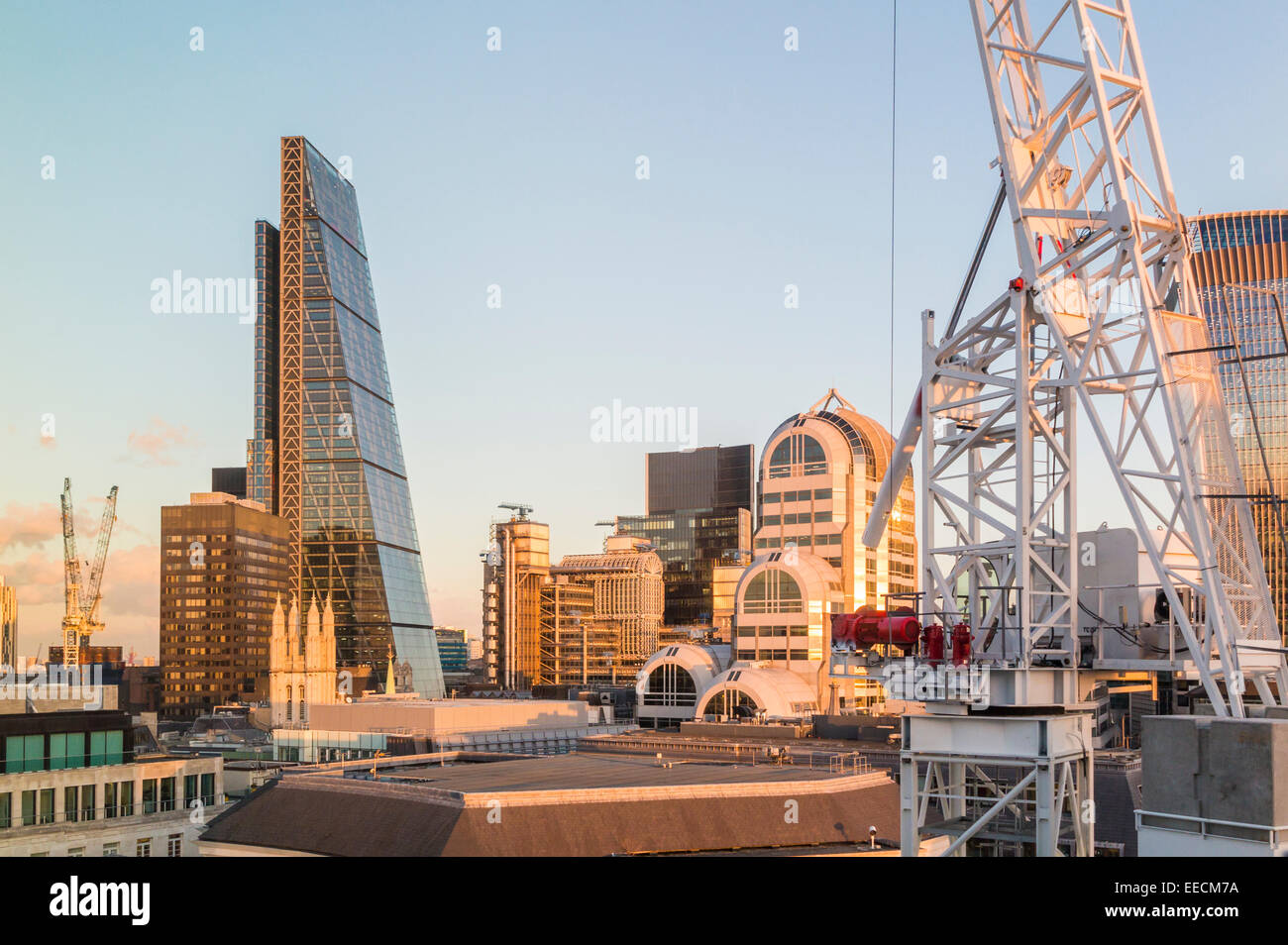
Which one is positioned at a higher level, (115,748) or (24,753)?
(24,753)

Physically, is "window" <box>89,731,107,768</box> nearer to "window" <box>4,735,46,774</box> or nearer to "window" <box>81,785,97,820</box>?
"window" <box>81,785,97,820</box>

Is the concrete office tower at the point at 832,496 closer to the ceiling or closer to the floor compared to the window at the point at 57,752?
closer to the ceiling

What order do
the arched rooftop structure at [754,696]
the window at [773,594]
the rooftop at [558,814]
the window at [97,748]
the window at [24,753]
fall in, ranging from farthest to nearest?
1. the window at [773,594]
2. the arched rooftop structure at [754,696]
3. the window at [97,748]
4. the window at [24,753]
5. the rooftop at [558,814]

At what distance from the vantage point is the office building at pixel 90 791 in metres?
54.4

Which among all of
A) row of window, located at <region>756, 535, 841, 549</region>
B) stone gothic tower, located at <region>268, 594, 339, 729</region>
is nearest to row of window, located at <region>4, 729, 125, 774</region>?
row of window, located at <region>756, 535, 841, 549</region>

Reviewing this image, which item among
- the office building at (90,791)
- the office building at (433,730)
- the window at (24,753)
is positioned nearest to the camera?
the office building at (90,791)

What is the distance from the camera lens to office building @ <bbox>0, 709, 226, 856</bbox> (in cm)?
5441

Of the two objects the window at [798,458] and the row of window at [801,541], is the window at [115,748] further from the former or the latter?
the window at [798,458]

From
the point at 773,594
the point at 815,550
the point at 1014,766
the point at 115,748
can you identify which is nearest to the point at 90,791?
the point at 115,748

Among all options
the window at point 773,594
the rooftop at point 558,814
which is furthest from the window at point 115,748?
the window at point 773,594

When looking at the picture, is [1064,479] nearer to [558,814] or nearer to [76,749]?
[558,814]

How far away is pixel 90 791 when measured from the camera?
58.3m
